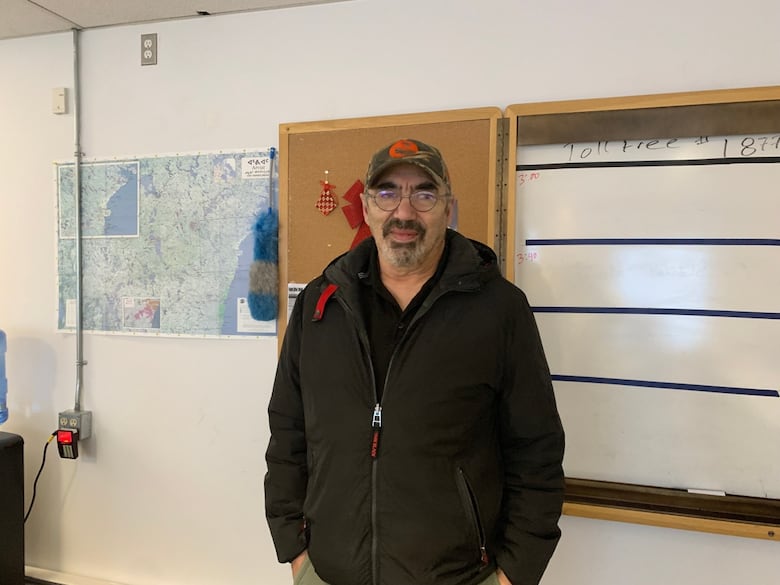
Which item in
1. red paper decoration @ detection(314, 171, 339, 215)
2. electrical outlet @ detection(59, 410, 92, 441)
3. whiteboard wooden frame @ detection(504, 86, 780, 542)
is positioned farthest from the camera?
electrical outlet @ detection(59, 410, 92, 441)

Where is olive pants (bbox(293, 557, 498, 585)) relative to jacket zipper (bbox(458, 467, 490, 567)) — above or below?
below

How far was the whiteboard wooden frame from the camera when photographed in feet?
4.99

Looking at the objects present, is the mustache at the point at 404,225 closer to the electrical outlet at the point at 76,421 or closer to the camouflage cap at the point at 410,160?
the camouflage cap at the point at 410,160

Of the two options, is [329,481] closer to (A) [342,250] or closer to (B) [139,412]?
(A) [342,250]

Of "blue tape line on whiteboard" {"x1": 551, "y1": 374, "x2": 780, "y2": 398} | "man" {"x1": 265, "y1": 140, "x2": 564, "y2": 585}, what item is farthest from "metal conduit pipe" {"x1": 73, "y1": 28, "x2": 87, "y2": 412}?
"blue tape line on whiteboard" {"x1": 551, "y1": 374, "x2": 780, "y2": 398}

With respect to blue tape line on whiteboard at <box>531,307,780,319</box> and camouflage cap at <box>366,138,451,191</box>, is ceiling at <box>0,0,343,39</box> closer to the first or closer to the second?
camouflage cap at <box>366,138,451,191</box>

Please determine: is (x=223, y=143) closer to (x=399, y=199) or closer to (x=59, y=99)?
(x=59, y=99)

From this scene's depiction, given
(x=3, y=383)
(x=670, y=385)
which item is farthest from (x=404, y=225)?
(x=3, y=383)

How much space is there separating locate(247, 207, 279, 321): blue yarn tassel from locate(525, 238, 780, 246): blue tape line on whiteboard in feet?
2.88

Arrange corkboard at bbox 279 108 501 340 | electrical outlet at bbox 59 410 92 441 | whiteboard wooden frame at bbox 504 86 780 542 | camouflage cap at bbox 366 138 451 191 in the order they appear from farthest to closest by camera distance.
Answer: electrical outlet at bbox 59 410 92 441
corkboard at bbox 279 108 501 340
whiteboard wooden frame at bbox 504 86 780 542
camouflage cap at bbox 366 138 451 191

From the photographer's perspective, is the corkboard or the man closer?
the man

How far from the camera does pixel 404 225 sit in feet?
4.10

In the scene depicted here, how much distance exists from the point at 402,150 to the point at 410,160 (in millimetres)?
53

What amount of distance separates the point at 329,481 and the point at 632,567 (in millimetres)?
1102
